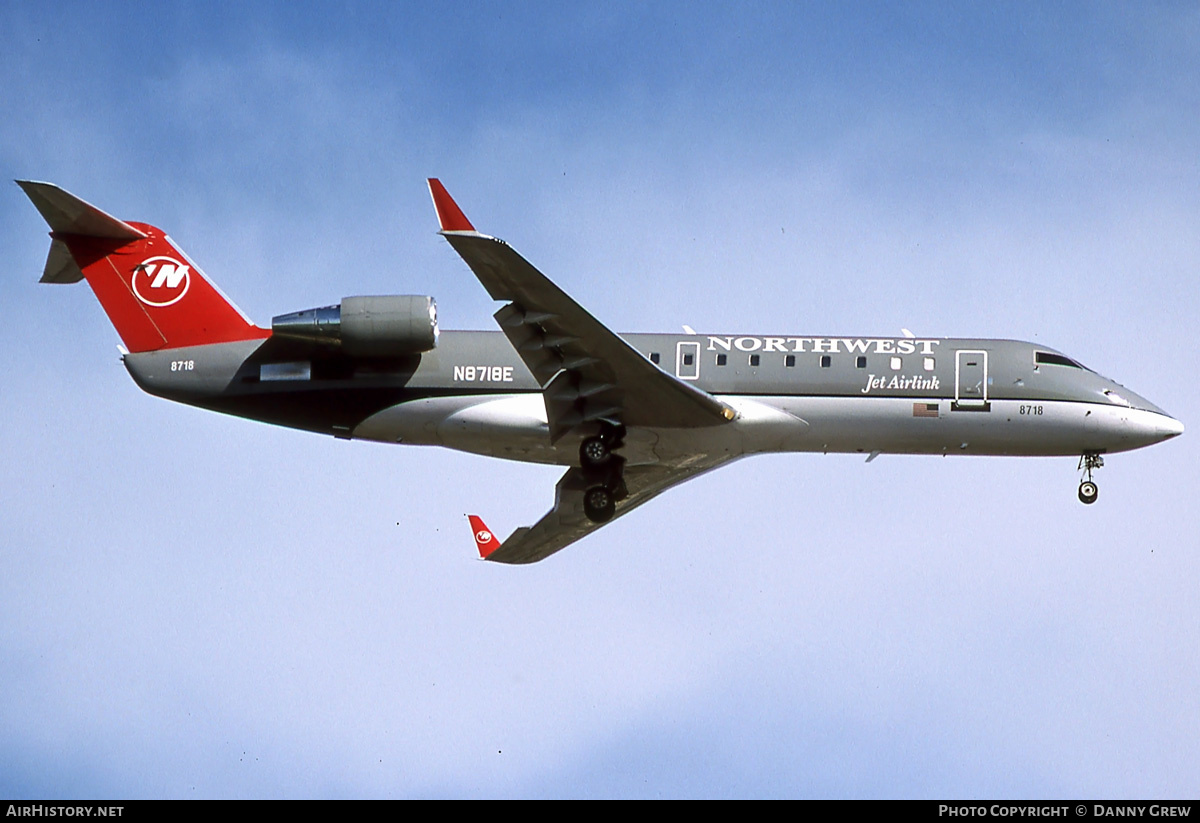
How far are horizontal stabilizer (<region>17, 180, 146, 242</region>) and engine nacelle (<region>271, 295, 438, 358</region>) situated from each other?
412 cm

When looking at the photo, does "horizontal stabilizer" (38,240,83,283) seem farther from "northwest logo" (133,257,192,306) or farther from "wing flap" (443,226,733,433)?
"wing flap" (443,226,733,433)

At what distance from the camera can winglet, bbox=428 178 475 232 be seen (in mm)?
22734

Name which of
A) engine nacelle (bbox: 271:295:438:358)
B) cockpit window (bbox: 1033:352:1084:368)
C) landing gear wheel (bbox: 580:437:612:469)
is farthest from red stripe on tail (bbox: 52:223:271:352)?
cockpit window (bbox: 1033:352:1084:368)

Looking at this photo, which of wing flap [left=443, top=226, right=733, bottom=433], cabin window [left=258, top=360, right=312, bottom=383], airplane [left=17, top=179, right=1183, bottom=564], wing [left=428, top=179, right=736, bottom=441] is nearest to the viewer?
wing [left=428, top=179, right=736, bottom=441]

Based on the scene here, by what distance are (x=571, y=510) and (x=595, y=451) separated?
433 centimetres

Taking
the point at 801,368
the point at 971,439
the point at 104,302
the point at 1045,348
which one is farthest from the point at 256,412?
the point at 1045,348

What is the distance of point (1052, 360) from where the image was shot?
2794 cm

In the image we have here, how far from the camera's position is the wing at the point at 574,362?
24.1m

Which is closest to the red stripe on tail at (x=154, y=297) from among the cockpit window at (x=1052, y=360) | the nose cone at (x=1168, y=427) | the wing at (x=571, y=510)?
the wing at (x=571, y=510)

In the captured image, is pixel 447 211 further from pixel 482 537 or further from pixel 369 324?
pixel 482 537

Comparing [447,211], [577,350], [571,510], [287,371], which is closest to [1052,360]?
[577,350]

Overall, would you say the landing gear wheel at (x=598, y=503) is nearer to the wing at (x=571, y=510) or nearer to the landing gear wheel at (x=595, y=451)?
the landing gear wheel at (x=595, y=451)

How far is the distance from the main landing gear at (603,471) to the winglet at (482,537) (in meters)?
5.51
